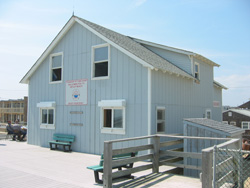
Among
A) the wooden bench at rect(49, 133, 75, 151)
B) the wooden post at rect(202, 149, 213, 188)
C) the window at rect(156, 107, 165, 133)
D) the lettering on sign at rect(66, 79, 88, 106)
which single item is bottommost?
the wooden bench at rect(49, 133, 75, 151)

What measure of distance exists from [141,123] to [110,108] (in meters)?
1.87

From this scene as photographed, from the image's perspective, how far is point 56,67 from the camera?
15.3m

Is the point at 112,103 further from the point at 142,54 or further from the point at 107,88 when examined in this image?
the point at 142,54

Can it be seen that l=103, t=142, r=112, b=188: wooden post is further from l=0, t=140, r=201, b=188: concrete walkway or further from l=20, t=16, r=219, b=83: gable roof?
l=20, t=16, r=219, b=83: gable roof

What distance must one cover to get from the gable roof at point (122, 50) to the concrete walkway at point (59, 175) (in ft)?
15.8

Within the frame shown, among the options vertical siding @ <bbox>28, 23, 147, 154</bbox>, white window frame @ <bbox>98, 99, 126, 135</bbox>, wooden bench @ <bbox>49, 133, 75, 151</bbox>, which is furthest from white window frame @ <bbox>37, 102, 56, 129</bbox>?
white window frame @ <bbox>98, 99, 126, 135</bbox>

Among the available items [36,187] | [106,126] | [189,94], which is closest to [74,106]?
[106,126]

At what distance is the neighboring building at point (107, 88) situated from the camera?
456 inches

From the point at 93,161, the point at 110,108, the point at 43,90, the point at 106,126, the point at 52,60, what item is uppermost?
the point at 52,60

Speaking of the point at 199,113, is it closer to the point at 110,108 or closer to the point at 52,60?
the point at 110,108

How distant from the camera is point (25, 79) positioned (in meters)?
16.8

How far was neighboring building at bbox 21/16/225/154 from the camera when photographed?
1157 centimetres

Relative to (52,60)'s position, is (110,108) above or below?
below

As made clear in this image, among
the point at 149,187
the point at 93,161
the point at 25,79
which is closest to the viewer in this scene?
the point at 149,187
